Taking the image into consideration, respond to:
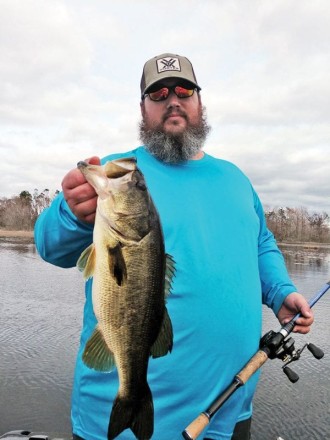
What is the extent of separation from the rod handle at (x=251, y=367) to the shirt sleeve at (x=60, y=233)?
4.08ft

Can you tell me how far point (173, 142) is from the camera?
3.01 meters

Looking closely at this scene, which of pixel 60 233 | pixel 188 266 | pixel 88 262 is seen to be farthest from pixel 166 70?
pixel 88 262

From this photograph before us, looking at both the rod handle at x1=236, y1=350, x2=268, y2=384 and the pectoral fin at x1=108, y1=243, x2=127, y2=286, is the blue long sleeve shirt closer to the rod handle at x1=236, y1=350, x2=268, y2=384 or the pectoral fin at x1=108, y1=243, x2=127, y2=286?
the rod handle at x1=236, y1=350, x2=268, y2=384

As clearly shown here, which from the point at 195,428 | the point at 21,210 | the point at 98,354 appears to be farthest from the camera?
the point at 21,210

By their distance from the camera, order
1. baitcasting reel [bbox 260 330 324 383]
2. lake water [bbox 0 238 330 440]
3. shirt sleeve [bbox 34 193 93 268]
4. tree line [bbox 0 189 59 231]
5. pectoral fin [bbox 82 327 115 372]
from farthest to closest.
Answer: tree line [bbox 0 189 59 231] < lake water [bbox 0 238 330 440] < baitcasting reel [bbox 260 330 324 383] < shirt sleeve [bbox 34 193 93 268] < pectoral fin [bbox 82 327 115 372]

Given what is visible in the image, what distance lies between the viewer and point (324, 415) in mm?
7816

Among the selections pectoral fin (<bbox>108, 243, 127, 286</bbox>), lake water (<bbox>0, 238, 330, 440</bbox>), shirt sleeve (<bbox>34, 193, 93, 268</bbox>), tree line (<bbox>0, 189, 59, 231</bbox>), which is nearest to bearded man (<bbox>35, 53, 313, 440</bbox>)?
shirt sleeve (<bbox>34, 193, 93, 268</bbox>)

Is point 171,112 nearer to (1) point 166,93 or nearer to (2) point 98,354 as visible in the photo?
(1) point 166,93

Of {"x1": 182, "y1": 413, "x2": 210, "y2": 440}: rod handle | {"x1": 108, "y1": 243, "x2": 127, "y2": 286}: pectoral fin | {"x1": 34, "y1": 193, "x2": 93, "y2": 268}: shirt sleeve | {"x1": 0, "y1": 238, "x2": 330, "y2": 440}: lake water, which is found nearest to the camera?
{"x1": 108, "y1": 243, "x2": 127, "y2": 286}: pectoral fin

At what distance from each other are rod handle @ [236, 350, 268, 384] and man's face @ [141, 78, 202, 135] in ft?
5.25

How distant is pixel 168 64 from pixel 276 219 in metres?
103

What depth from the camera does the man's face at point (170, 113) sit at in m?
3.12

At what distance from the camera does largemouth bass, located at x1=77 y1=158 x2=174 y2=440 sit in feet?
6.29

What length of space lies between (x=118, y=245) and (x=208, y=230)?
91 cm
